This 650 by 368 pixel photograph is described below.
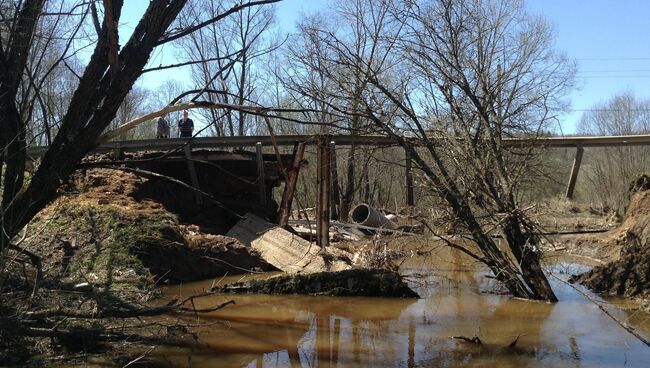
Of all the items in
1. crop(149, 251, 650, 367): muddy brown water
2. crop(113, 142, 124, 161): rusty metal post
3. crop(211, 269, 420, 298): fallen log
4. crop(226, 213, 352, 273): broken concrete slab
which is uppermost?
crop(113, 142, 124, 161): rusty metal post

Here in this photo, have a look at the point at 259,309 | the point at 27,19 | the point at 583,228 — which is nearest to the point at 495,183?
the point at 259,309

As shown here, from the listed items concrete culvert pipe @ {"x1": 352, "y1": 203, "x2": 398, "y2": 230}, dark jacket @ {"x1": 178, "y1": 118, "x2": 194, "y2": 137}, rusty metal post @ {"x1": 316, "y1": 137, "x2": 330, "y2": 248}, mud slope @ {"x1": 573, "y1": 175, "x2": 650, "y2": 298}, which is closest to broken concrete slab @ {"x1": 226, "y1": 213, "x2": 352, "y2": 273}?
rusty metal post @ {"x1": 316, "y1": 137, "x2": 330, "y2": 248}

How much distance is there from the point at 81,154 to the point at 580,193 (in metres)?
30.2

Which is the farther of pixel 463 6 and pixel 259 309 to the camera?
pixel 463 6

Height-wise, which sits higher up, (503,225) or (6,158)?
(6,158)

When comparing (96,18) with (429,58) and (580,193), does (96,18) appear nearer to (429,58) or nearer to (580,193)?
(429,58)

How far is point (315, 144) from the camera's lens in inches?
489

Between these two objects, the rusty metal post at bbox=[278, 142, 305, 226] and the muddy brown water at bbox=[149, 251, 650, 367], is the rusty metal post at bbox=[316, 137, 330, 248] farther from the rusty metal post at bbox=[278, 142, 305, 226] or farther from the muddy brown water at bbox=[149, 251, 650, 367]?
the muddy brown water at bbox=[149, 251, 650, 367]

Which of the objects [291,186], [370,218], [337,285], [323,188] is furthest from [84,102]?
[370,218]

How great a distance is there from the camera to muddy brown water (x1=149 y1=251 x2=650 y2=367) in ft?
21.3

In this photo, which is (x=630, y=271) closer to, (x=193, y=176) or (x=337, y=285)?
(x=337, y=285)

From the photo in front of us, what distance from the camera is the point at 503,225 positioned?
9664 millimetres

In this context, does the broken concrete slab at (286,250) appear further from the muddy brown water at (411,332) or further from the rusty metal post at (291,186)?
the muddy brown water at (411,332)

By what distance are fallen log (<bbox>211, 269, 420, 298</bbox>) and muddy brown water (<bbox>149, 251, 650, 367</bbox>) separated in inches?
8.7
